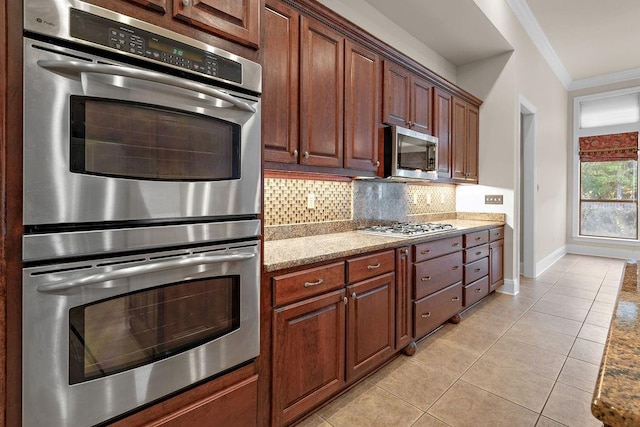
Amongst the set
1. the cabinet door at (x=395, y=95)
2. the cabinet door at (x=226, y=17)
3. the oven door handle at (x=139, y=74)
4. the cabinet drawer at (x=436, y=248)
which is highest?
the cabinet door at (x=395, y=95)

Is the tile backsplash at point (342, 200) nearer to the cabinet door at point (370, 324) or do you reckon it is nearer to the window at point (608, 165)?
the cabinet door at point (370, 324)

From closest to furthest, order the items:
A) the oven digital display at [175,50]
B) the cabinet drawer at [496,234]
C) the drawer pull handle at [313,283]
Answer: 1. the oven digital display at [175,50]
2. the drawer pull handle at [313,283]
3. the cabinet drawer at [496,234]

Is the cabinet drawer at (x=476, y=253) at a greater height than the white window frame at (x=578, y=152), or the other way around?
the white window frame at (x=578, y=152)

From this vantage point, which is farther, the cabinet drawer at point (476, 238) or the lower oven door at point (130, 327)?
the cabinet drawer at point (476, 238)

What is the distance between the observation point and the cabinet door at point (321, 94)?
2006 mm

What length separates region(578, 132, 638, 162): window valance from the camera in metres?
5.76

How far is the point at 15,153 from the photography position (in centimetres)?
87

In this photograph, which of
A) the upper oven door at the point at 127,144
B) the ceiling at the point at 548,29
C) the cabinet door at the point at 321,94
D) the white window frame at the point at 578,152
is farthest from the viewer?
the white window frame at the point at 578,152

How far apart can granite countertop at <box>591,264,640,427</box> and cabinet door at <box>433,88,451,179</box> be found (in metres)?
2.79

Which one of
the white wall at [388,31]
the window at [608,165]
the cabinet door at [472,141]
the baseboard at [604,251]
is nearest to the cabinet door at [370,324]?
the white wall at [388,31]

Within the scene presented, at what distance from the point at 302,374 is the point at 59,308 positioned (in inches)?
43.4

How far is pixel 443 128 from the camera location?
134 inches

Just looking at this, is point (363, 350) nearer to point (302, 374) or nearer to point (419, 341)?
point (302, 374)

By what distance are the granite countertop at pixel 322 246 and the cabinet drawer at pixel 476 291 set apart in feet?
2.81
